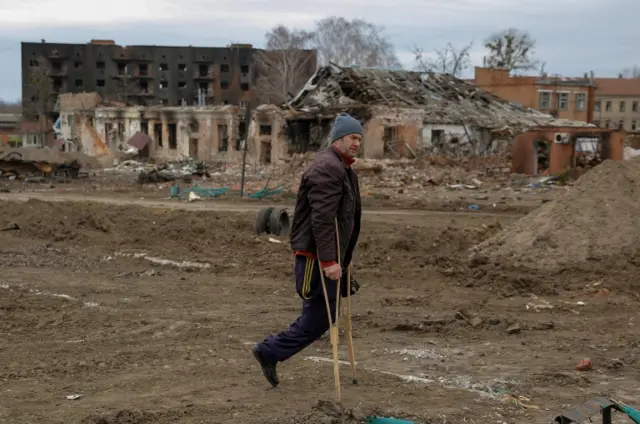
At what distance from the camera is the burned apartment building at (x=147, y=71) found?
9544 centimetres

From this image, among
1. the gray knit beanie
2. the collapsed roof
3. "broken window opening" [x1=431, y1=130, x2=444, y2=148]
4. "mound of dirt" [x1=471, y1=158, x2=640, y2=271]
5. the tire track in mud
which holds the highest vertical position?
the collapsed roof

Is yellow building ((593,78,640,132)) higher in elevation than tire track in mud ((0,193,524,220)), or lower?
higher

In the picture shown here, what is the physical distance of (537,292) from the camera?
10.2 metres

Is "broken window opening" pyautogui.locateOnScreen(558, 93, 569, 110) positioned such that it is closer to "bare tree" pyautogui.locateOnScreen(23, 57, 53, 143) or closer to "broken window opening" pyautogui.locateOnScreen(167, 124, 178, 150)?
"broken window opening" pyautogui.locateOnScreen(167, 124, 178, 150)

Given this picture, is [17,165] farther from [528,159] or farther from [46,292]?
[46,292]

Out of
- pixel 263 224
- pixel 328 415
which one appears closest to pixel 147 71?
pixel 263 224

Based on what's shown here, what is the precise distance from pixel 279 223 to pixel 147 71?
8582 centimetres

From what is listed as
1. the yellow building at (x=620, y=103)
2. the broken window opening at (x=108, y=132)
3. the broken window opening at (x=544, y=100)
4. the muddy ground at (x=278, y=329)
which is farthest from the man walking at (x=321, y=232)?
the yellow building at (x=620, y=103)

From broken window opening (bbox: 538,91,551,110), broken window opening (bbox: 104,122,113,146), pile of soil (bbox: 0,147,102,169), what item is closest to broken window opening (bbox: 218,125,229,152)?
broken window opening (bbox: 104,122,113,146)

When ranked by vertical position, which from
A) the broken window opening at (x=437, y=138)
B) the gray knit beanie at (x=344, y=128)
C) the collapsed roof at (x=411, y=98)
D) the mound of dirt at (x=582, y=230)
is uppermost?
the collapsed roof at (x=411, y=98)

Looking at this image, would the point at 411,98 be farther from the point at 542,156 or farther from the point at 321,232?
the point at 321,232

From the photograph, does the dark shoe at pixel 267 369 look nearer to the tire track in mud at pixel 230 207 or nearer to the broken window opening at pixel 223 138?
the tire track in mud at pixel 230 207

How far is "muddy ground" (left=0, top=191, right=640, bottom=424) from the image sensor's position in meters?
5.52

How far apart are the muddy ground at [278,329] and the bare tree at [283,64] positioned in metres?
65.0
